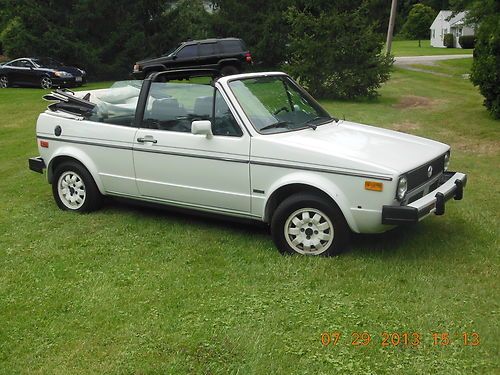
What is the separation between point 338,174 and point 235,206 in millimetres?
1123

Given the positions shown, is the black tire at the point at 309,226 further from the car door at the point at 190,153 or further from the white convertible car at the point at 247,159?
the car door at the point at 190,153

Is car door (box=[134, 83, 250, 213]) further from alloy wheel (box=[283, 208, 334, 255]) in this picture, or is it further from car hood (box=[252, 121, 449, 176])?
alloy wheel (box=[283, 208, 334, 255])

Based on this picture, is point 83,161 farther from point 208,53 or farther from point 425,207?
point 208,53

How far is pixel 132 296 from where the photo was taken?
14.5 ft

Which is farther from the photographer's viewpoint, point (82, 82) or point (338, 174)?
point (82, 82)

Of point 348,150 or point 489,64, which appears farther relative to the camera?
point 489,64

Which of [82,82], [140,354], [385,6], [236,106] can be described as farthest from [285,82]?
[385,6]

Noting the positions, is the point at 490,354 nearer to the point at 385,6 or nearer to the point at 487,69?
the point at 487,69

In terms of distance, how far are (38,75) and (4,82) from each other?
2060 mm

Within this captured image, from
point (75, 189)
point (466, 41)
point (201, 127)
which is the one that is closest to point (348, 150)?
point (201, 127)

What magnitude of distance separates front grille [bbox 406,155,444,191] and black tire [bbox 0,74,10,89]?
23.3m

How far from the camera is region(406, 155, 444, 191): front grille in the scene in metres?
4.79

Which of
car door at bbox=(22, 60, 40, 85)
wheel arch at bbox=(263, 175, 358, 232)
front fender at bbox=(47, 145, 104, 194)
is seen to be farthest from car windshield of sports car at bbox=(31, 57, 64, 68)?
wheel arch at bbox=(263, 175, 358, 232)

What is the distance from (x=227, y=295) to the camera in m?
4.39
